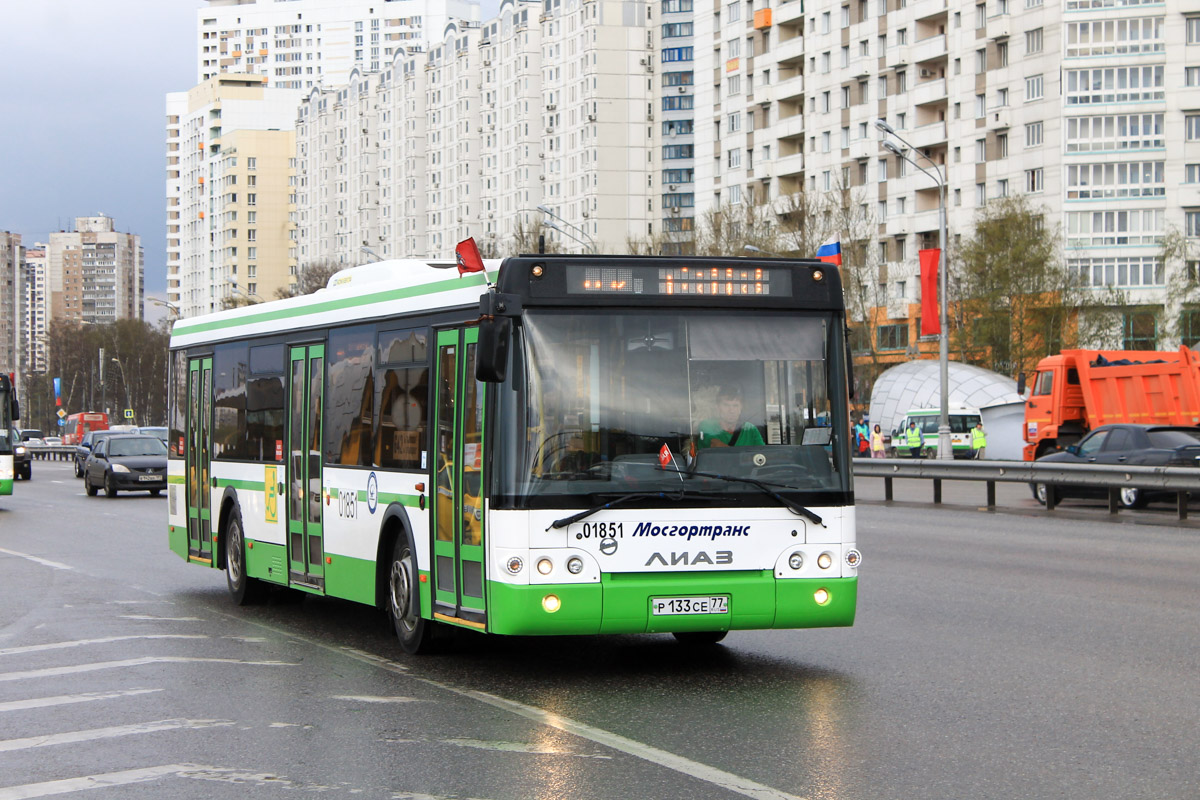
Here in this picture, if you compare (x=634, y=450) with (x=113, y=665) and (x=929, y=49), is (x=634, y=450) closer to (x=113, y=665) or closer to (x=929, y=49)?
(x=113, y=665)

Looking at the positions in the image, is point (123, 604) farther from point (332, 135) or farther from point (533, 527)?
point (332, 135)

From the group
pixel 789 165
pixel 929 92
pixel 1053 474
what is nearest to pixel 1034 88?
pixel 929 92

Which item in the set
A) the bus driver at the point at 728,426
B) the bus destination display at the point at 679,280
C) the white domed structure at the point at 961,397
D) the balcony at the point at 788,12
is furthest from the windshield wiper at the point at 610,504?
the balcony at the point at 788,12

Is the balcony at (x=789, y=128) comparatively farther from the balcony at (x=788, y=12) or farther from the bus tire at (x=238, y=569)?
the bus tire at (x=238, y=569)

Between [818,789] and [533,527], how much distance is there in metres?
3.15

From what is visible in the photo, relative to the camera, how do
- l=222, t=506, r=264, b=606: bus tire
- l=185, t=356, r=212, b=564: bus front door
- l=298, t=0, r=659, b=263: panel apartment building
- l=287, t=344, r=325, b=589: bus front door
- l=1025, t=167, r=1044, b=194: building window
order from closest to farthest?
l=287, t=344, r=325, b=589: bus front door
l=222, t=506, r=264, b=606: bus tire
l=185, t=356, r=212, b=564: bus front door
l=1025, t=167, r=1044, b=194: building window
l=298, t=0, r=659, b=263: panel apartment building

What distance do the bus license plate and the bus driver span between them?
0.91 metres

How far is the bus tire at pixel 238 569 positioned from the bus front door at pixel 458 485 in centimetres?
446

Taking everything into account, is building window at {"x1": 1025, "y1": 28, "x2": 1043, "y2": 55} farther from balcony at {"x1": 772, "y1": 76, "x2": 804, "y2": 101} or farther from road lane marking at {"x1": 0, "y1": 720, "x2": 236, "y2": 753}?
road lane marking at {"x1": 0, "y1": 720, "x2": 236, "y2": 753}

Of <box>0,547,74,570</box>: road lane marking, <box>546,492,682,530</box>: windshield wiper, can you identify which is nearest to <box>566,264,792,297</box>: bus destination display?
<box>546,492,682,530</box>: windshield wiper

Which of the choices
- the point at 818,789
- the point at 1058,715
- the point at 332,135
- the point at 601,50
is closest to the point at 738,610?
the point at 1058,715

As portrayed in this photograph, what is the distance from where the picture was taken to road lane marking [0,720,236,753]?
26.7 feet

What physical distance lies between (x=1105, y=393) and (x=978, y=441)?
2303cm

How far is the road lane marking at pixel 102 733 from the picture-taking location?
26.7ft
